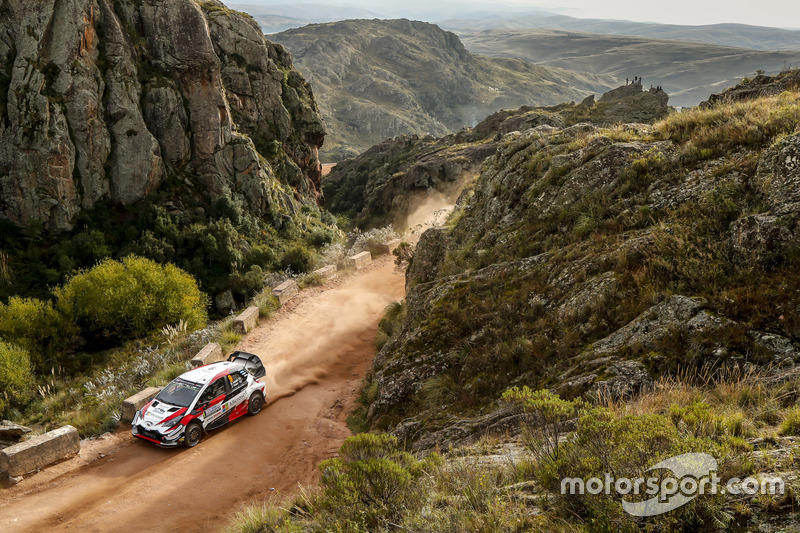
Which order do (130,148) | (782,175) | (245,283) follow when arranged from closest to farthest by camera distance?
(782,175) → (245,283) → (130,148)

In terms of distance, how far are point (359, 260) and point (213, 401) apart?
14.8 m

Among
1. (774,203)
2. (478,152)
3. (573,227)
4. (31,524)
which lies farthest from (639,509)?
(478,152)

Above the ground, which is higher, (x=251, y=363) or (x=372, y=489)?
(x=372, y=489)

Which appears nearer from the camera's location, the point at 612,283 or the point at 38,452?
the point at 612,283

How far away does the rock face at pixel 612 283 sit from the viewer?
7.01 m

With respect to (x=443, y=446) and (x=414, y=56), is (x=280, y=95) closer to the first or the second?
(x=443, y=446)

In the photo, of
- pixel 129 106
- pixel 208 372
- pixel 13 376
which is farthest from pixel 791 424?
pixel 129 106

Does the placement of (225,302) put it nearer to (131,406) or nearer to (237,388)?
(131,406)

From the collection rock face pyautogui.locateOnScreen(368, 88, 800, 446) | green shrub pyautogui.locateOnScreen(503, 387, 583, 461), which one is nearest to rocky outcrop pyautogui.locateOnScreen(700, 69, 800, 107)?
rock face pyautogui.locateOnScreen(368, 88, 800, 446)

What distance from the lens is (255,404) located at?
1320 cm

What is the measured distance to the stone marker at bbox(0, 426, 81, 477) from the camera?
34.1ft

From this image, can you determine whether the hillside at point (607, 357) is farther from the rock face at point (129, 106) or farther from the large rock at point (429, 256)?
the rock face at point (129, 106)

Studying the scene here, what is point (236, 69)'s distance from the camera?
40.1 metres

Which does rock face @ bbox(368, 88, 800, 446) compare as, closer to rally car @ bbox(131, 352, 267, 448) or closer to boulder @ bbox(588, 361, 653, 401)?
boulder @ bbox(588, 361, 653, 401)
